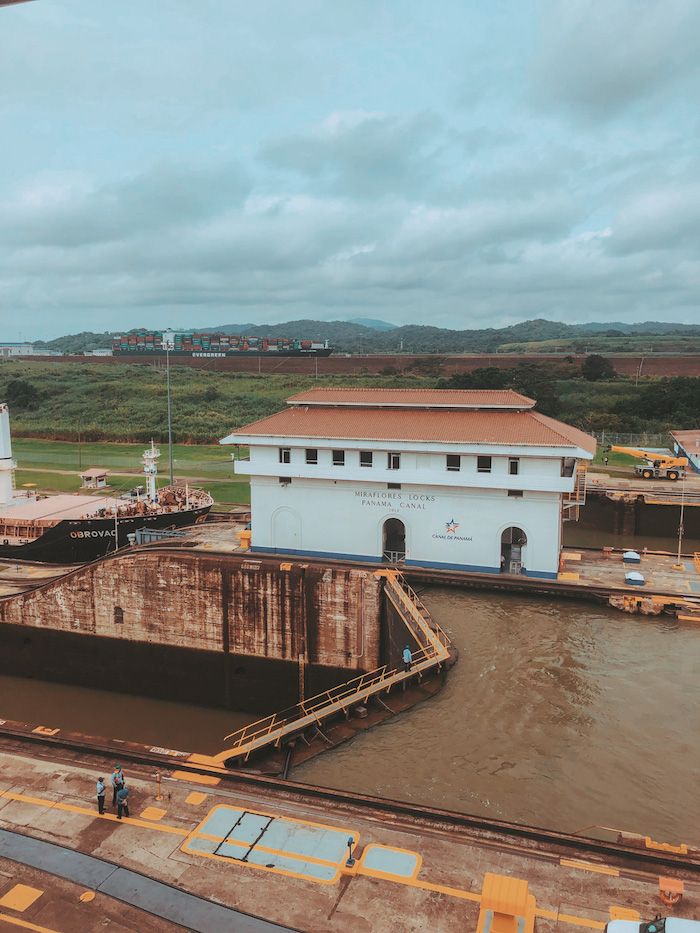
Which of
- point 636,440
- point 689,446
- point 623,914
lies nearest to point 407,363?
point 636,440

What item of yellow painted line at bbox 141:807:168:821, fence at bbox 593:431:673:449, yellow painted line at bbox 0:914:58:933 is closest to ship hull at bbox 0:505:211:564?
yellow painted line at bbox 141:807:168:821

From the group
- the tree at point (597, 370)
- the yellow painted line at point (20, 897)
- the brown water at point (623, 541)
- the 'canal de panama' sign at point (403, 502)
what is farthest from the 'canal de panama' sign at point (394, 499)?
the tree at point (597, 370)

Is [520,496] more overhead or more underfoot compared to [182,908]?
more overhead

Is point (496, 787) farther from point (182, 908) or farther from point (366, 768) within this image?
point (182, 908)

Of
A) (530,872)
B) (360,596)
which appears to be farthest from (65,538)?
(530,872)

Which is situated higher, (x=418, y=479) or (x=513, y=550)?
(x=418, y=479)

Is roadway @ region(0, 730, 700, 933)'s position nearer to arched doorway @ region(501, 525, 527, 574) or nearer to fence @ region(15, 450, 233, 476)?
arched doorway @ region(501, 525, 527, 574)

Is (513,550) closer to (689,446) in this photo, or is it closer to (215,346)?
(689,446)
